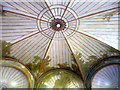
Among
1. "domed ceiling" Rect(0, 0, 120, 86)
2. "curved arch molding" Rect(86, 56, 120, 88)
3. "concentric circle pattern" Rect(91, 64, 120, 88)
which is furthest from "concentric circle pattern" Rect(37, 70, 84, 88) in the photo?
"concentric circle pattern" Rect(91, 64, 120, 88)

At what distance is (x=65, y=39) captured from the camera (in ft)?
35.9

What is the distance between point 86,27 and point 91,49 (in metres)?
2.19

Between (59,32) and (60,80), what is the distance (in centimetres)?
436

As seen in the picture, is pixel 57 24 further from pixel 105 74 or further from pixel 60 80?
pixel 105 74

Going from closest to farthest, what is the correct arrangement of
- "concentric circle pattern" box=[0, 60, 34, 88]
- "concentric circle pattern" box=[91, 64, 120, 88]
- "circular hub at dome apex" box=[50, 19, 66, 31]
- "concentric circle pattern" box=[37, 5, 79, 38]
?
1. "concentric circle pattern" box=[37, 5, 79, 38]
2. "circular hub at dome apex" box=[50, 19, 66, 31]
3. "concentric circle pattern" box=[91, 64, 120, 88]
4. "concentric circle pattern" box=[0, 60, 34, 88]

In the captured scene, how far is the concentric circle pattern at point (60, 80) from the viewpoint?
36.6ft

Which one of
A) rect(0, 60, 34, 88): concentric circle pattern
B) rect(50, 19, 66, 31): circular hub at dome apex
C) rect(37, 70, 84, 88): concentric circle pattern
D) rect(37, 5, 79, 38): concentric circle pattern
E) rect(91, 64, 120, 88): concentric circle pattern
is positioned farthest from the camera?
rect(37, 70, 84, 88): concentric circle pattern

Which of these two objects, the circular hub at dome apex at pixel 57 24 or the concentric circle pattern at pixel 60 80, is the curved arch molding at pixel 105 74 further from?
the circular hub at dome apex at pixel 57 24

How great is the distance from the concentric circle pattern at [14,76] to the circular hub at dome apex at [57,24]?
15.1 ft

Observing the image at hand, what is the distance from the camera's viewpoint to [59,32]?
10.5 m

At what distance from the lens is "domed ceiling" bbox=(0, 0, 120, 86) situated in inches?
348

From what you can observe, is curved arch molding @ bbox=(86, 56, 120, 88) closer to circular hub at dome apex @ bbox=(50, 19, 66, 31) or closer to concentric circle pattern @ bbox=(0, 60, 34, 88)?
circular hub at dome apex @ bbox=(50, 19, 66, 31)

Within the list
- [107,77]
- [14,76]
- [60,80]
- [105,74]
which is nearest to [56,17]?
[60,80]

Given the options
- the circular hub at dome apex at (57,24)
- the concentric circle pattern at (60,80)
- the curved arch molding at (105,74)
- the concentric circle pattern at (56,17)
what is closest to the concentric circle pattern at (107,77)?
the curved arch molding at (105,74)
